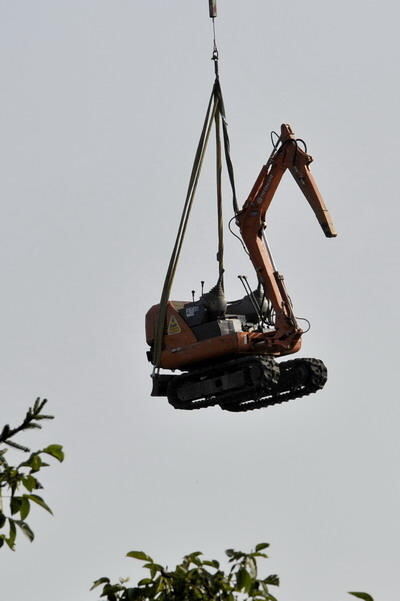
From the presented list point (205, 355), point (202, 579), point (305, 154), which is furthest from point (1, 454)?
point (305, 154)

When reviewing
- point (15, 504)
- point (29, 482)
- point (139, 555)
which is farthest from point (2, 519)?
point (139, 555)

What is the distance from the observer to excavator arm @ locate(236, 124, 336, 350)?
143 feet

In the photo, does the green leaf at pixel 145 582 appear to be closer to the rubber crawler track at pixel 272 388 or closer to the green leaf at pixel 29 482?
the green leaf at pixel 29 482

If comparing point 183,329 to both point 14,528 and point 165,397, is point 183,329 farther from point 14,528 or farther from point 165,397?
point 14,528

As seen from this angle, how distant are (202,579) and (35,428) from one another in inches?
63.5

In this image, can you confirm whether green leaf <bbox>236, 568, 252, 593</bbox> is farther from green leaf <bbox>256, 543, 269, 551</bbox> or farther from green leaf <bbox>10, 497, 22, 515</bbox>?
green leaf <bbox>10, 497, 22, 515</bbox>

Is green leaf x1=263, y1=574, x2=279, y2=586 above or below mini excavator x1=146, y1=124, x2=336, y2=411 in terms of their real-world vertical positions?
below

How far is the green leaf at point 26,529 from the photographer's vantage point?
37.8 ft

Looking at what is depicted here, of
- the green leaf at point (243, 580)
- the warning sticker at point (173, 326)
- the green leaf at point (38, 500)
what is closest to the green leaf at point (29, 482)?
the green leaf at point (38, 500)

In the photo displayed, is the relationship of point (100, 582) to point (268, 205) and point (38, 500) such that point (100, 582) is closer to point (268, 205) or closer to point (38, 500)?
point (38, 500)


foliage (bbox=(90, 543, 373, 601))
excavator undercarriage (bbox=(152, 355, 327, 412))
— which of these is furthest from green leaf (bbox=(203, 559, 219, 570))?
excavator undercarriage (bbox=(152, 355, 327, 412))

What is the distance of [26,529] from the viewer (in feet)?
38.2

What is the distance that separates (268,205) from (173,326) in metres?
4.80

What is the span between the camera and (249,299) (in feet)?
143
